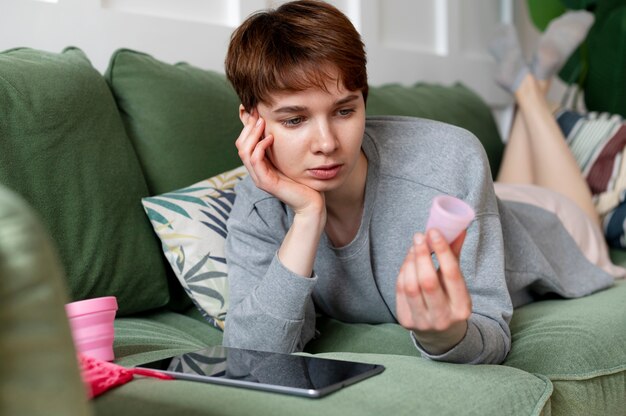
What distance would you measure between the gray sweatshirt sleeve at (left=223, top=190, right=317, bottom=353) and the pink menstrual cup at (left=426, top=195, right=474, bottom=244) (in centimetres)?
38

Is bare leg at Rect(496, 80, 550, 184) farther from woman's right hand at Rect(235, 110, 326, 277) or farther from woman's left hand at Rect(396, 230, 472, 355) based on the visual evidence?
woman's left hand at Rect(396, 230, 472, 355)

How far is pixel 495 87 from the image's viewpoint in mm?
3439

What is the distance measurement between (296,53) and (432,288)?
476 millimetres

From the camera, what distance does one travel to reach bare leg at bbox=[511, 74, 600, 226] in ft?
7.46

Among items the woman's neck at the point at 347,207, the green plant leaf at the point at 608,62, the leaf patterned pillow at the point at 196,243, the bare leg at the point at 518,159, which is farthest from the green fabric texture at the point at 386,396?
the green plant leaf at the point at 608,62

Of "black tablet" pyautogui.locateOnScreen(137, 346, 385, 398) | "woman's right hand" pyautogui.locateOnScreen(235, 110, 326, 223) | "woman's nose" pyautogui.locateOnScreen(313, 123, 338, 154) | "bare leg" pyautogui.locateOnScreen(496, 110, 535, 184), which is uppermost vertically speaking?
"woman's nose" pyautogui.locateOnScreen(313, 123, 338, 154)

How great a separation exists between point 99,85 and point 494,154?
55.1 inches

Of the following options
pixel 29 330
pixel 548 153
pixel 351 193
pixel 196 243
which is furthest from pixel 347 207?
pixel 548 153

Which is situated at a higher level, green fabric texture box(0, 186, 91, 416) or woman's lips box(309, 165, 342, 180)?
green fabric texture box(0, 186, 91, 416)

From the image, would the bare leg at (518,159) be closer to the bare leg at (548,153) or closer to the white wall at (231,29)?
the bare leg at (548,153)

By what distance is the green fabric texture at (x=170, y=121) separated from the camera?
65.2 inches

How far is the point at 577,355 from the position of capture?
1.26 m

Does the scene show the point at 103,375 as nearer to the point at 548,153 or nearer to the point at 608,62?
the point at 548,153

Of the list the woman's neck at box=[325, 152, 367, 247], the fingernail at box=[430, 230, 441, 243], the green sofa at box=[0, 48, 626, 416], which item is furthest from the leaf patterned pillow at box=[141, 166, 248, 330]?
the fingernail at box=[430, 230, 441, 243]
